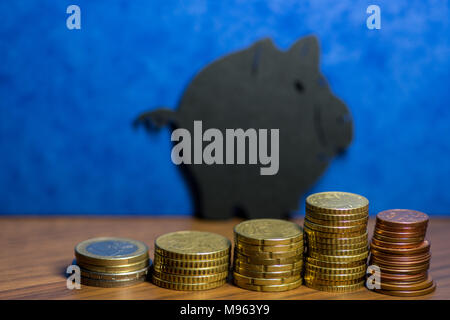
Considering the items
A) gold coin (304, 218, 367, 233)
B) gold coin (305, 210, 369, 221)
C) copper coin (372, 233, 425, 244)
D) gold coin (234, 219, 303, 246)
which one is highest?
gold coin (305, 210, 369, 221)

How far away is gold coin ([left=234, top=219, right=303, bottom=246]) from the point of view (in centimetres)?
176

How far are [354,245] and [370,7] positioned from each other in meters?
1.07

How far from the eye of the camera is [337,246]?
1.78m

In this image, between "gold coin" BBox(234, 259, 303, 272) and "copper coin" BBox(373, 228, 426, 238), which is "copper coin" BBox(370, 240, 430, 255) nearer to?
"copper coin" BBox(373, 228, 426, 238)

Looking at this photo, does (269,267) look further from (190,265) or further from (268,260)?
(190,265)

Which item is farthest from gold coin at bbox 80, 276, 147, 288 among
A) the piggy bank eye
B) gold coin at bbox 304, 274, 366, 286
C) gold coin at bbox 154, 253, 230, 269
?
the piggy bank eye

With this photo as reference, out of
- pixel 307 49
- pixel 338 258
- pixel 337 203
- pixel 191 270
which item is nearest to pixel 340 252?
pixel 338 258

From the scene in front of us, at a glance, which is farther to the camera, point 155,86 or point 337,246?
point 155,86

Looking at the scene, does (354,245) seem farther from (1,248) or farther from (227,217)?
(1,248)

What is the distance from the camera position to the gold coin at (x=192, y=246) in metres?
1.77

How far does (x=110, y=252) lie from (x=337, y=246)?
63 centimetres

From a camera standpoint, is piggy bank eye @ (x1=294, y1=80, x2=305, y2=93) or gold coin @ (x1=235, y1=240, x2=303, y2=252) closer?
gold coin @ (x1=235, y1=240, x2=303, y2=252)

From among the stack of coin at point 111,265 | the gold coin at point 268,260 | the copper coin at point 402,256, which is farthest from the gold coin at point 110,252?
the copper coin at point 402,256

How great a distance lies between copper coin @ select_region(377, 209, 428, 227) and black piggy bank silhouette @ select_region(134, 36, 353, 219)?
74cm
